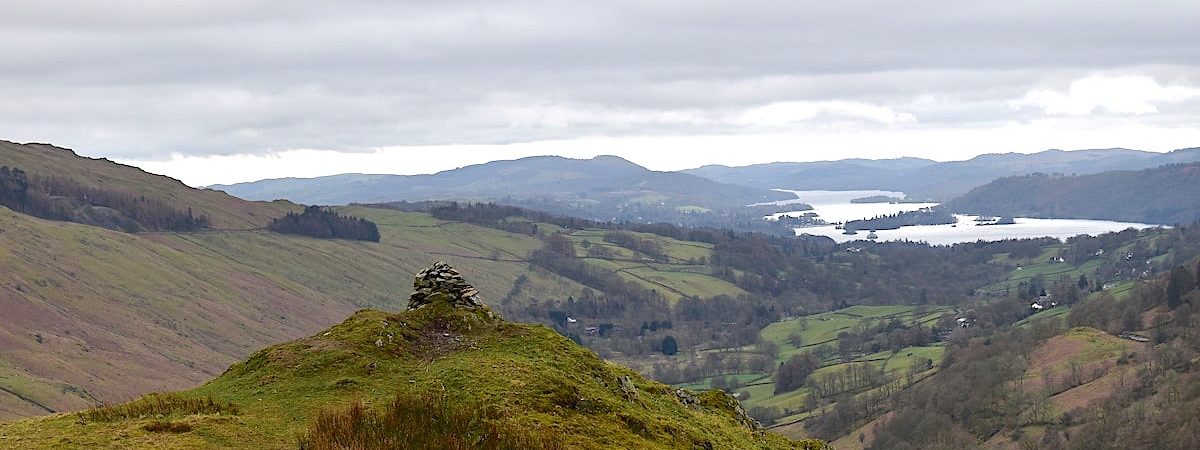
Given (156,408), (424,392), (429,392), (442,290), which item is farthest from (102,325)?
(424,392)

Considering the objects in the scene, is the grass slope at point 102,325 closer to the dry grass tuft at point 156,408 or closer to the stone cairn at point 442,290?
the stone cairn at point 442,290

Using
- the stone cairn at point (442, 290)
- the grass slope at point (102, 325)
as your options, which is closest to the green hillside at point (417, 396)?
the stone cairn at point (442, 290)

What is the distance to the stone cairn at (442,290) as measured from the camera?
1151 inches

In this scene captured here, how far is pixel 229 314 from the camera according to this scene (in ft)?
608

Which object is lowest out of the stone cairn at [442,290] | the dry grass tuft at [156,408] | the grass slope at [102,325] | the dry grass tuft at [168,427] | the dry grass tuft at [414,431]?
the grass slope at [102,325]

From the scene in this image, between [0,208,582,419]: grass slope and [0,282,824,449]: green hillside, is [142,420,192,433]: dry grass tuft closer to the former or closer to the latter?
[0,282,824,449]: green hillside

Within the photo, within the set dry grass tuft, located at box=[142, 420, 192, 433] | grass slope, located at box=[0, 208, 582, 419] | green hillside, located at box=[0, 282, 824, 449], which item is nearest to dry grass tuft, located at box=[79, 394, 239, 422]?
green hillside, located at box=[0, 282, 824, 449]

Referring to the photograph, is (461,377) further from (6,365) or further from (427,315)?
(6,365)

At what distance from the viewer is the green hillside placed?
19.1 m

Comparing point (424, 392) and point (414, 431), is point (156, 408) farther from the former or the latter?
point (414, 431)

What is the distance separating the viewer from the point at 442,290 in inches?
1167

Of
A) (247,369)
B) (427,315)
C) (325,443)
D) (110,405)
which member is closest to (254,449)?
(325,443)

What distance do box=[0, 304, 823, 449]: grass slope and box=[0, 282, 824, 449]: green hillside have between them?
38 millimetres

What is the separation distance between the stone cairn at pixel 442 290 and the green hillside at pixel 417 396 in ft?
1.79
